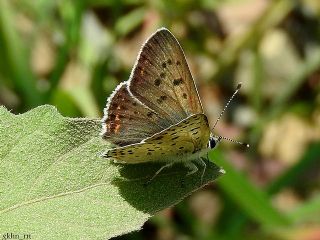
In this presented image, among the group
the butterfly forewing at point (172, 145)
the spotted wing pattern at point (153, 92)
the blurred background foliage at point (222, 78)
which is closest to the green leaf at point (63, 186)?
the butterfly forewing at point (172, 145)

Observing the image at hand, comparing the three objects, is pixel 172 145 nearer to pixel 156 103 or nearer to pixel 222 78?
pixel 156 103

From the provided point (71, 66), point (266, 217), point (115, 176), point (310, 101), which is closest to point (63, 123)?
point (115, 176)

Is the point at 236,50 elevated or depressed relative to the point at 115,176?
elevated

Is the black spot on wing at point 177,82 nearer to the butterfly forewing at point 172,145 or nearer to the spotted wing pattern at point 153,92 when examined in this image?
the spotted wing pattern at point 153,92

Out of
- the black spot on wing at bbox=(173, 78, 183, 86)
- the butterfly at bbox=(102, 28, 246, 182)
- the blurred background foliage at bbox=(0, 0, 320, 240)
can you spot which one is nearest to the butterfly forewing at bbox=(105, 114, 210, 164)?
the butterfly at bbox=(102, 28, 246, 182)

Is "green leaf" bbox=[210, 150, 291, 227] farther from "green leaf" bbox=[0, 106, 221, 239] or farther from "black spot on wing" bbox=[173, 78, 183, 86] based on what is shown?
"green leaf" bbox=[0, 106, 221, 239]

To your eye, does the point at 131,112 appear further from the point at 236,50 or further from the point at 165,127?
the point at 236,50

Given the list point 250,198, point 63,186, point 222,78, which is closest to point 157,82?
point 63,186
